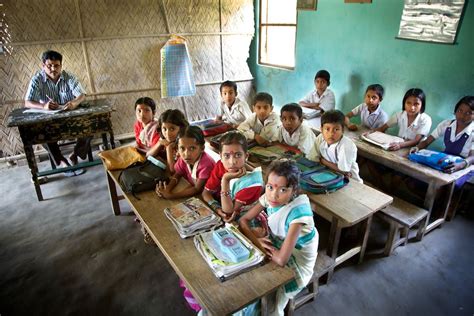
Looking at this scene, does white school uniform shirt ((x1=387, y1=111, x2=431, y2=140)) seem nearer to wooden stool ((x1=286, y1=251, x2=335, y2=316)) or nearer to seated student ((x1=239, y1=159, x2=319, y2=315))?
wooden stool ((x1=286, y1=251, x2=335, y2=316))

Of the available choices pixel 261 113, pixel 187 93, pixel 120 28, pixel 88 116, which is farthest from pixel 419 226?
pixel 120 28

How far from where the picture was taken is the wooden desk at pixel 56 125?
3566mm

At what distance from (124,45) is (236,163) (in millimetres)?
4048

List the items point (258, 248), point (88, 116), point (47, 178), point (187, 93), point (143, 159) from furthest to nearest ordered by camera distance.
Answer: point (187, 93) < point (47, 178) < point (88, 116) < point (143, 159) < point (258, 248)

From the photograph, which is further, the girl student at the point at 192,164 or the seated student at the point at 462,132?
the seated student at the point at 462,132

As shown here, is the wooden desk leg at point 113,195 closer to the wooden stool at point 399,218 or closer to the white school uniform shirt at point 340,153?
the white school uniform shirt at point 340,153

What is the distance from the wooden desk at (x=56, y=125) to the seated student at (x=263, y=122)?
5.65 ft

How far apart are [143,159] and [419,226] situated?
2581 millimetres

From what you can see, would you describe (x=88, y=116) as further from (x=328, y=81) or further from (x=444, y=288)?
(x=444, y=288)

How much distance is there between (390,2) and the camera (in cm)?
398

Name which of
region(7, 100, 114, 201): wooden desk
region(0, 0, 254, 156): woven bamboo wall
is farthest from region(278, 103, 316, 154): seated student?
region(0, 0, 254, 156): woven bamboo wall

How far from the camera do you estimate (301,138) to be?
3.22m

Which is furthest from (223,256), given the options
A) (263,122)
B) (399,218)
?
(263,122)

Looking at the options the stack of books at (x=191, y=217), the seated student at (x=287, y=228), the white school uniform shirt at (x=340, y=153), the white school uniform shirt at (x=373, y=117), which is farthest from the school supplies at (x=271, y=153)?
the white school uniform shirt at (x=373, y=117)
